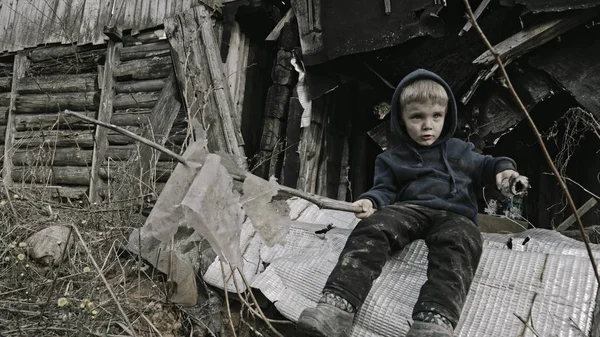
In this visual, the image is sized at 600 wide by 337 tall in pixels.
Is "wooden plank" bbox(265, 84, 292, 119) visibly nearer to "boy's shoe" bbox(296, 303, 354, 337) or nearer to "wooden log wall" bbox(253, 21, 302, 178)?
"wooden log wall" bbox(253, 21, 302, 178)

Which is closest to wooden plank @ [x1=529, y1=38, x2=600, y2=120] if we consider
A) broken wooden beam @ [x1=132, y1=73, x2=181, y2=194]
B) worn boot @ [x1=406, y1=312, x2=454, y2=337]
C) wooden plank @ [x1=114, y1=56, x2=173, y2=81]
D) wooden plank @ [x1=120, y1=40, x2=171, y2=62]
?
worn boot @ [x1=406, y1=312, x2=454, y2=337]

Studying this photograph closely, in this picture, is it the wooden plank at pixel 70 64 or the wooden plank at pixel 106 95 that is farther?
the wooden plank at pixel 70 64

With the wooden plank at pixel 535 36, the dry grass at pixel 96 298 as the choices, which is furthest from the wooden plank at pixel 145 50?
the wooden plank at pixel 535 36

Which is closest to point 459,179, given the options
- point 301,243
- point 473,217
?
point 473,217

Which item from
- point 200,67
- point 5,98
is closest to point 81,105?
point 5,98

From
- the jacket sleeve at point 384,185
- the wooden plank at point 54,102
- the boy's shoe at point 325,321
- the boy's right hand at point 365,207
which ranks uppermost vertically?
the wooden plank at point 54,102

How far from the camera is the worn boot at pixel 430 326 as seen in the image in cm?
170

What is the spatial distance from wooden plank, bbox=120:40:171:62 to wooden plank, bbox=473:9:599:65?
384 centimetres

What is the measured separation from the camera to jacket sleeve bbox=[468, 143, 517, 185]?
2.15 metres

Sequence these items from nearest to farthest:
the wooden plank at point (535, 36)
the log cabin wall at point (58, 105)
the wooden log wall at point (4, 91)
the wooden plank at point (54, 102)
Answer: the wooden plank at point (535, 36) < the log cabin wall at point (58, 105) < the wooden plank at point (54, 102) < the wooden log wall at point (4, 91)

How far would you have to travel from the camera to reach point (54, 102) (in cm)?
691

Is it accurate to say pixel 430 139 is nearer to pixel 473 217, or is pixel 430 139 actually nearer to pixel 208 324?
pixel 473 217

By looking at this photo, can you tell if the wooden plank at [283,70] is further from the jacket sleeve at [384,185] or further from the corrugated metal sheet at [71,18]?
the jacket sleeve at [384,185]

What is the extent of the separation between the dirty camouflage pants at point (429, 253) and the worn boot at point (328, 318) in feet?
0.13
